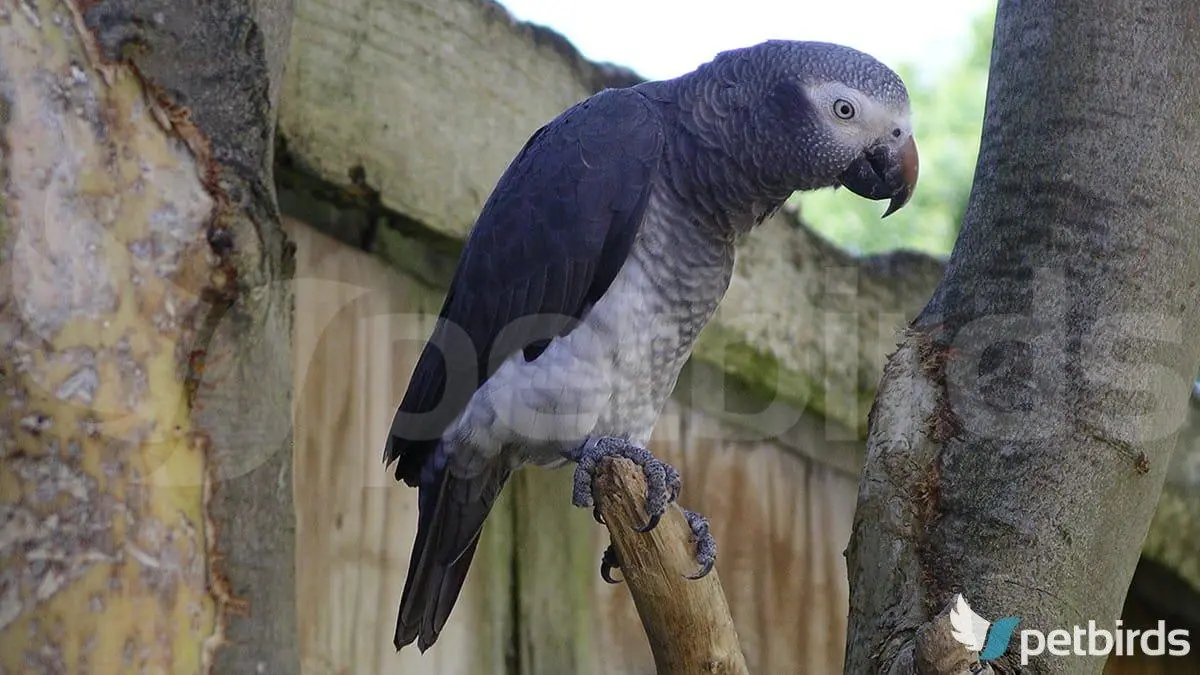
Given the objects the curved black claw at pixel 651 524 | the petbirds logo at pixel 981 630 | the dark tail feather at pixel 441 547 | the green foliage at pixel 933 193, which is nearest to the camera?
the petbirds logo at pixel 981 630

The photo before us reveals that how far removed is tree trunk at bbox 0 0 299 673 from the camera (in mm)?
1501

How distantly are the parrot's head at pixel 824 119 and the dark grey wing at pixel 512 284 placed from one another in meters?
0.21

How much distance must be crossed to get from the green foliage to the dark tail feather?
2813mm

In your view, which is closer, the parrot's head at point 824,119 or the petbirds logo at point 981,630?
the petbirds logo at point 981,630

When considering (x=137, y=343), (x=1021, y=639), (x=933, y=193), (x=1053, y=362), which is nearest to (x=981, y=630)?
(x=1021, y=639)

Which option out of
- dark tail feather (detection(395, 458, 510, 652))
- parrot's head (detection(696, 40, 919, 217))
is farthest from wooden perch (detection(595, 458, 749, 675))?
parrot's head (detection(696, 40, 919, 217))

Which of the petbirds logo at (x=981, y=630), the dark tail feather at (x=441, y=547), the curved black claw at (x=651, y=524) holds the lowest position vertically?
the dark tail feather at (x=441, y=547)

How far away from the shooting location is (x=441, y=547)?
7.42 feet

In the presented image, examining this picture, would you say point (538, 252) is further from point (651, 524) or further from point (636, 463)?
point (651, 524)

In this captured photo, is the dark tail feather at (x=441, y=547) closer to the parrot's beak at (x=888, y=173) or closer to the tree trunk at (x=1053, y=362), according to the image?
the tree trunk at (x=1053, y=362)

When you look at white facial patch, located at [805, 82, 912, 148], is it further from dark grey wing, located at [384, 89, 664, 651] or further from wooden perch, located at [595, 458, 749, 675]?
wooden perch, located at [595, 458, 749, 675]

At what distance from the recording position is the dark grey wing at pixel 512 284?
224 cm

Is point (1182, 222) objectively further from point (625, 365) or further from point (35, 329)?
point (35, 329)

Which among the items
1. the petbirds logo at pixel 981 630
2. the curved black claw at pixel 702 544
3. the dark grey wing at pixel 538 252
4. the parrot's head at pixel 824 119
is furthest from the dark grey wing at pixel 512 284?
the petbirds logo at pixel 981 630
